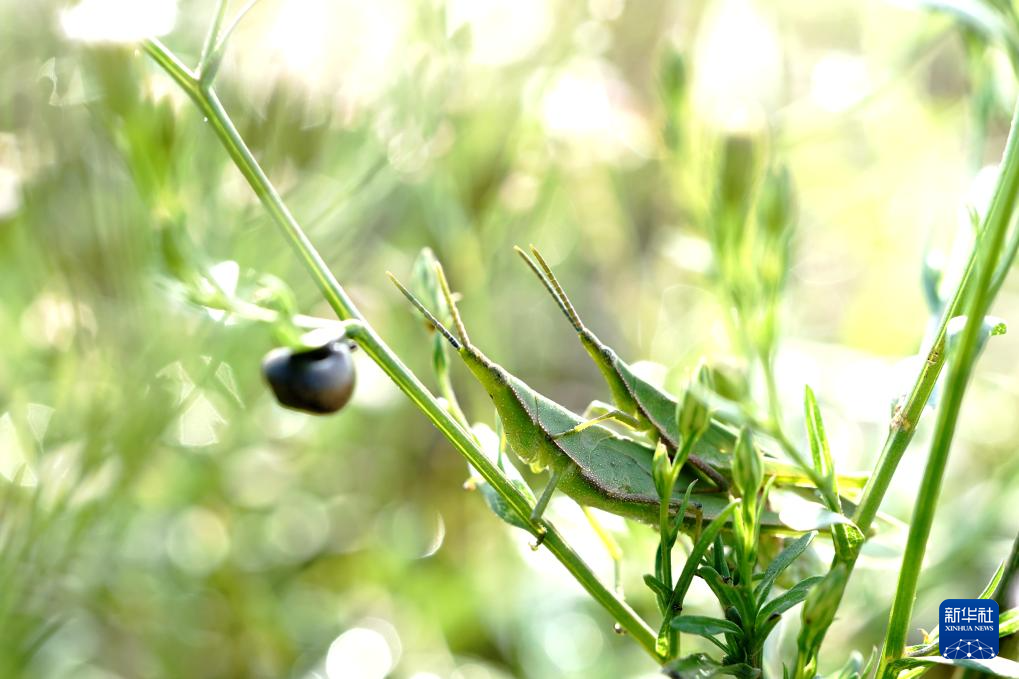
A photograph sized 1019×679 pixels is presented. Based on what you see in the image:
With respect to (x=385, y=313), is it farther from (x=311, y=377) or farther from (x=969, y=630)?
(x=969, y=630)

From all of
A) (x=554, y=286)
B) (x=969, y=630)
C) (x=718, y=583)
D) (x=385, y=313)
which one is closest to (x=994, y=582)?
(x=969, y=630)

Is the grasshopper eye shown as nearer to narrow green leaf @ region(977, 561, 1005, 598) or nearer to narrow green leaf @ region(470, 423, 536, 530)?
narrow green leaf @ region(470, 423, 536, 530)

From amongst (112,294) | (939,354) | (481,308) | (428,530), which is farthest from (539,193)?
(939,354)

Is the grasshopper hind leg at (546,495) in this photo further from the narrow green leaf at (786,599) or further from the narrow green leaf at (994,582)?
the narrow green leaf at (994,582)

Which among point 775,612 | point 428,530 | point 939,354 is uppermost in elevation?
point 428,530

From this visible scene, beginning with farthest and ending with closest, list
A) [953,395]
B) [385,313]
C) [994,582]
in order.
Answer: [385,313]
[994,582]
[953,395]

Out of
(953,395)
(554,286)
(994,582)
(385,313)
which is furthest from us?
(385,313)

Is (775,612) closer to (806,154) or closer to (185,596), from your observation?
(185,596)
